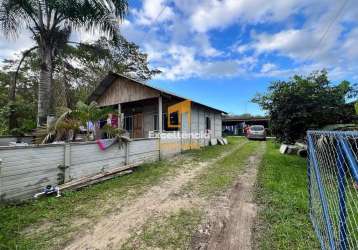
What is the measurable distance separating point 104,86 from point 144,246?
12.8 metres

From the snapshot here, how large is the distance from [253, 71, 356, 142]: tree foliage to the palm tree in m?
7.77

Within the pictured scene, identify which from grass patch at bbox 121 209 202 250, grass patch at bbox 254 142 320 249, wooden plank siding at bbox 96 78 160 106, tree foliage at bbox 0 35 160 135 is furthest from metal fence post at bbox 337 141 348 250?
wooden plank siding at bbox 96 78 160 106

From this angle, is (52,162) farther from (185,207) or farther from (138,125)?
(138,125)

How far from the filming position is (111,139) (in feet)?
22.3

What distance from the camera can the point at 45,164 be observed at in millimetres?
4840

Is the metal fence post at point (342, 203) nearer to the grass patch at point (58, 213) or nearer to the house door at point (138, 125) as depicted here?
the grass patch at point (58, 213)

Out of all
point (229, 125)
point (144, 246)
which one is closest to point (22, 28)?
point (144, 246)

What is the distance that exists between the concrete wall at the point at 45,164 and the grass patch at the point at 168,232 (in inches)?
114

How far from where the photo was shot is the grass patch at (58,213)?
2935 mm

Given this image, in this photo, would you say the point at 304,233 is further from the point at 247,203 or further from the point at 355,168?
the point at 355,168

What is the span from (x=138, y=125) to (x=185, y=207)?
35.9 ft

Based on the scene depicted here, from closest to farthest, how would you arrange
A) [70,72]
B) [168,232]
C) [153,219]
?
[168,232] → [153,219] → [70,72]

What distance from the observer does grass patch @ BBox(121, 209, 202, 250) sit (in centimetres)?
278

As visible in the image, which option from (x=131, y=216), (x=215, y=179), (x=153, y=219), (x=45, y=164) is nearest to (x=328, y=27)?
(x=215, y=179)
